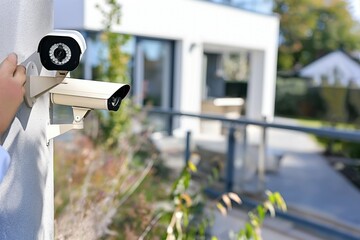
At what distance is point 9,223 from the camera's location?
4.29 feet

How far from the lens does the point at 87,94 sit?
1247 millimetres

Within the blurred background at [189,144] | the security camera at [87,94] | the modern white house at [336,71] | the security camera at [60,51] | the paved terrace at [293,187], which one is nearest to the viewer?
the security camera at [60,51]

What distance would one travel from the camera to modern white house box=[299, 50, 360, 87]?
18.6 m

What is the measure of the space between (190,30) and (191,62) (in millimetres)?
813

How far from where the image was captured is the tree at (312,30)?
30562 mm

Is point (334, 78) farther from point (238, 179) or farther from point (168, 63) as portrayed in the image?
point (238, 179)

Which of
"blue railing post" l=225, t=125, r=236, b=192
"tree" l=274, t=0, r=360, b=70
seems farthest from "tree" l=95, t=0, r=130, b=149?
"tree" l=274, t=0, r=360, b=70

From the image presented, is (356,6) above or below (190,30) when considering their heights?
above

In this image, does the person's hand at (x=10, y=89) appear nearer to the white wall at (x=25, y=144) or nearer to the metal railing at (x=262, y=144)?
the white wall at (x=25, y=144)

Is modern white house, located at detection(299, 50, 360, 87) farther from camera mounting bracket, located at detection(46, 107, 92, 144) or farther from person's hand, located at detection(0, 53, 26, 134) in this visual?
person's hand, located at detection(0, 53, 26, 134)

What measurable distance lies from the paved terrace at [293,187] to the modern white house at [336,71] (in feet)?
38.1

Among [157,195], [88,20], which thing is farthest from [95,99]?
[88,20]

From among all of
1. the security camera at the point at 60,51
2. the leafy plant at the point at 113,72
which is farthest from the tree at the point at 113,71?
the security camera at the point at 60,51

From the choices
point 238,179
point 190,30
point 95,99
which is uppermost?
point 190,30
